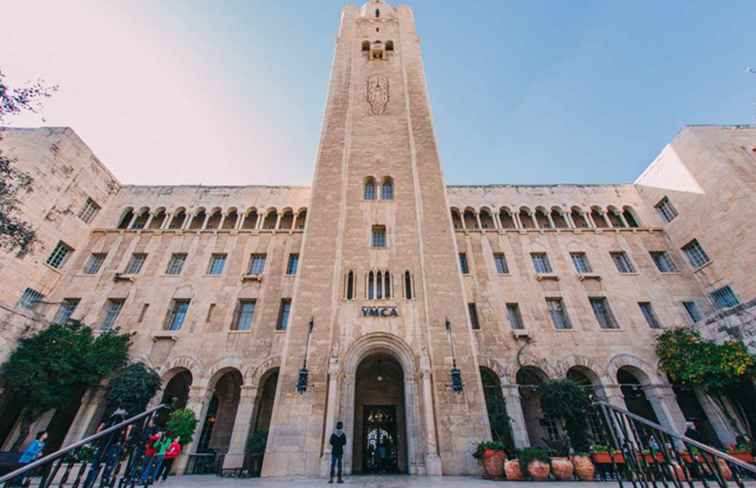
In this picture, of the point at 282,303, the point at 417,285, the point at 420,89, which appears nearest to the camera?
the point at 417,285

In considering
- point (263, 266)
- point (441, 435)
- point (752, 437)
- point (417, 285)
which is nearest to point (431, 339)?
point (417, 285)

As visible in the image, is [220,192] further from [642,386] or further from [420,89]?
[642,386]

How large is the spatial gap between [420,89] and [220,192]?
1853 cm

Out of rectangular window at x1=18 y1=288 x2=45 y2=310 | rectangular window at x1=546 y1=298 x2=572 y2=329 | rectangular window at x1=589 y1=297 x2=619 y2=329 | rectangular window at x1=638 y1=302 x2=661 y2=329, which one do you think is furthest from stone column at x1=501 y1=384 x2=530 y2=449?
rectangular window at x1=18 y1=288 x2=45 y2=310

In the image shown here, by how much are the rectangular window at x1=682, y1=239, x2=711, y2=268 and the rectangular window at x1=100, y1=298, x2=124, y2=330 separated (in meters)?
38.2

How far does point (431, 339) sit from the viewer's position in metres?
15.8

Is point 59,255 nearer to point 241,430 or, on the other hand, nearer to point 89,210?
point 89,210

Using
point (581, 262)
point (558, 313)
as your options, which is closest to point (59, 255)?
point (558, 313)

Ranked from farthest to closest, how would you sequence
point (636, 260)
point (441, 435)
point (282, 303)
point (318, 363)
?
1. point (636, 260)
2. point (282, 303)
3. point (318, 363)
4. point (441, 435)

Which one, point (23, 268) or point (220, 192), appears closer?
point (23, 268)

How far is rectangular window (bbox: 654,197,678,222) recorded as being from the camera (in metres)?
23.4

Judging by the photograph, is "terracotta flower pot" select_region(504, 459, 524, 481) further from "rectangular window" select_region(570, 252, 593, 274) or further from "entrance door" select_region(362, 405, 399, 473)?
"rectangular window" select_region(570, 252, 593, 274)

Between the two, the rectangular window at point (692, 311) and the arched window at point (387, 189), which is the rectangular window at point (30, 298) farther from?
the rectangular window at point (692, 311)

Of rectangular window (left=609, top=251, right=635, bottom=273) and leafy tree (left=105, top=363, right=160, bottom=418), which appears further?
rectangular window (left=609, top=251, right=635, bottom=273)
